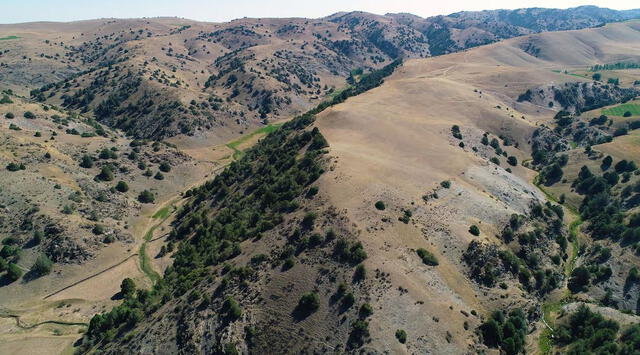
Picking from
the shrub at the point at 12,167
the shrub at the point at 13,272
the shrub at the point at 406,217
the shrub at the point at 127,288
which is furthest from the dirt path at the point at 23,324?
the shrub at the point at 406,217

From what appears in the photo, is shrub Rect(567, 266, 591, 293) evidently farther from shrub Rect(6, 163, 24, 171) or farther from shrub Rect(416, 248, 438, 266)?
shrub Rect(6, 163, 24, 171)

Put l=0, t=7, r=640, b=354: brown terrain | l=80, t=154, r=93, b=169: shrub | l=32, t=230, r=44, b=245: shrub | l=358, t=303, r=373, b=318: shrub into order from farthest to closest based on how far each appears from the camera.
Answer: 1. l=80, t=154, r=93, b=169: shrub
2. l=32, t=230, r=44, b=245: shrub
3. l=0, t=7, r=640, b=354: brown terrain
4. l=358, t=303, r=373, b=318: shrub

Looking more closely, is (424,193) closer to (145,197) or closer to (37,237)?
(145,197)

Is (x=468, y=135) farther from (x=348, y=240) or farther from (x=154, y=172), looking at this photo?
(x=154, y=172)

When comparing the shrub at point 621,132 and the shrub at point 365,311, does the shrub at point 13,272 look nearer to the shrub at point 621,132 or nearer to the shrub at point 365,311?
the shrub at point 365,311

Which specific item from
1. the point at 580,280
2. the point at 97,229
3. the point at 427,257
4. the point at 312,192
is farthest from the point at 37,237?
the point at 580,280

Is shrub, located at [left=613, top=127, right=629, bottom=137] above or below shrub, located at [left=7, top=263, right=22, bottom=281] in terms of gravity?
above

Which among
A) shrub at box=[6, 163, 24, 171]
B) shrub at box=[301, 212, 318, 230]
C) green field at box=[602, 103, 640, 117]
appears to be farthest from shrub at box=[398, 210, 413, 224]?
green field at box=[602, 103, 640, 117]
